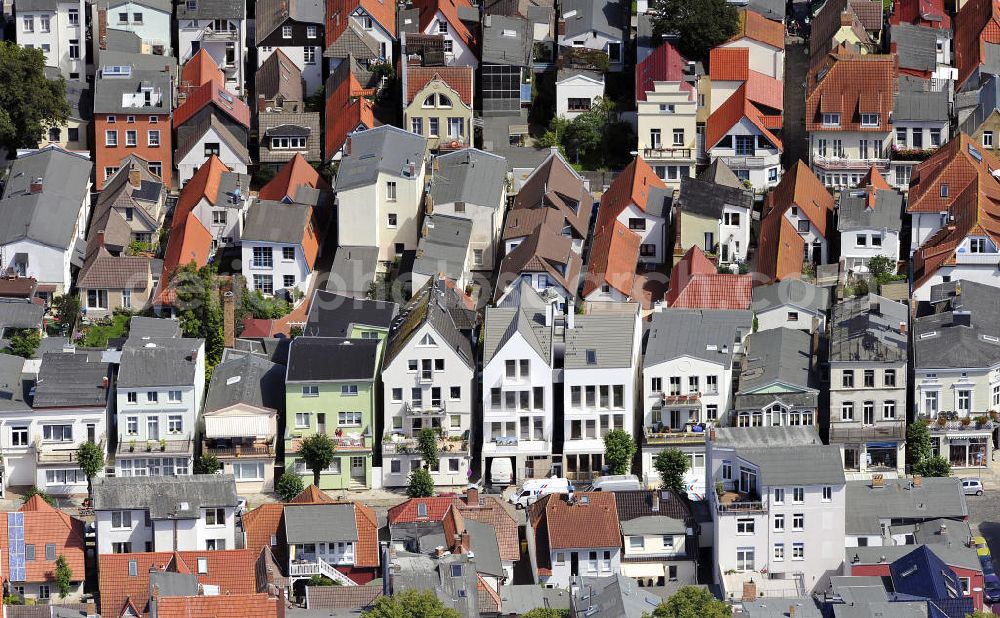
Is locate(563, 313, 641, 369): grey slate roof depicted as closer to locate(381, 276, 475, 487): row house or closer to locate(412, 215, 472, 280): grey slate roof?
locate(381, 276, 475, 487): row house

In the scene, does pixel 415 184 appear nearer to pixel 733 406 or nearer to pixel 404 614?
pixel 733 406

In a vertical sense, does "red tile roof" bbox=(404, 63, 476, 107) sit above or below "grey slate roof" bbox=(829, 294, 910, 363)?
above

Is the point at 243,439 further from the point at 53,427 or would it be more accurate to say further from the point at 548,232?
the point at 548,232

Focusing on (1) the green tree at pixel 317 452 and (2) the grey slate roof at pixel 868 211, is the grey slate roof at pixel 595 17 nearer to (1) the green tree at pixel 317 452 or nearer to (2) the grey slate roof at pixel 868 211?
(2) the grey slate roof at pixel 868 211

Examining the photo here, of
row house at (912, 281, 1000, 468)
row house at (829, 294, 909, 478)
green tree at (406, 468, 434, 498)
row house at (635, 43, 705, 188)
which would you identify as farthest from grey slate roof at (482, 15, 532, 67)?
row house at (912, 281, 1000, 468)

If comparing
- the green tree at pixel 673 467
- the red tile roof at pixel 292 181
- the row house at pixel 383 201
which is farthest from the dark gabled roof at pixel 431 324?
the red tile roof at pixel 292 181

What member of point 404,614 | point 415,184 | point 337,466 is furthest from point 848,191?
point 404,614
